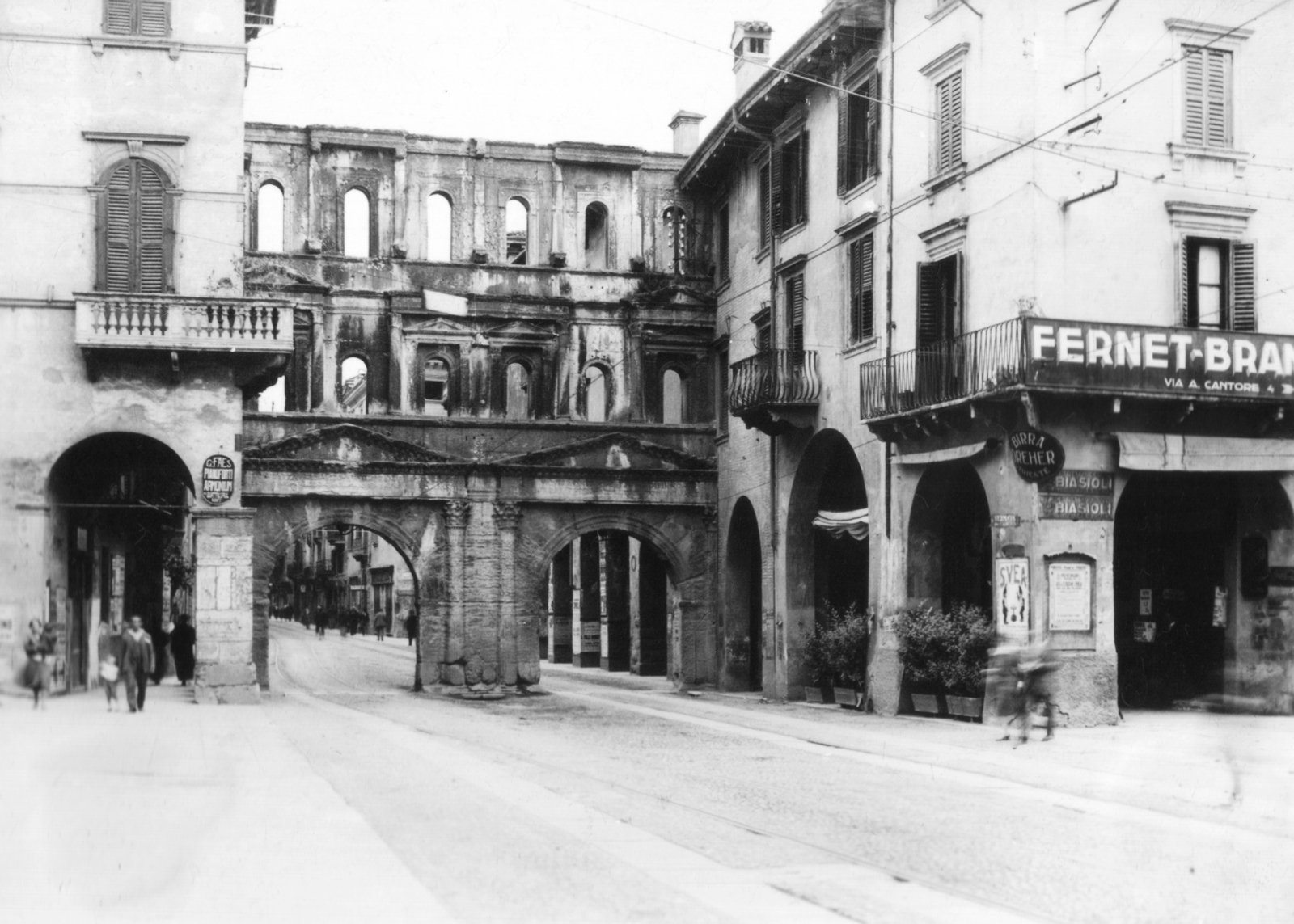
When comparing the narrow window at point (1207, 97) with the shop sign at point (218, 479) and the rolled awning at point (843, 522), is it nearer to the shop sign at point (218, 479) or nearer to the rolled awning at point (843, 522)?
the rolled awning at point (843, 522)

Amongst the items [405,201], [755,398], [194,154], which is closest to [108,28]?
[194,154]

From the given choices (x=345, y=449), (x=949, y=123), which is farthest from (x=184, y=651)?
(x=949, y=123)

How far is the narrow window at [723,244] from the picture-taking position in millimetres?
36188

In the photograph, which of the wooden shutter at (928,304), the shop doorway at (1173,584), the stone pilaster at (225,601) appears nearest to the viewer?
the shop doorway at (1173,584)

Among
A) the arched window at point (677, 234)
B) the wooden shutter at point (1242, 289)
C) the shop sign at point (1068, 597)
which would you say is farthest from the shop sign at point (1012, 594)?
the arched window at point (677, 234)

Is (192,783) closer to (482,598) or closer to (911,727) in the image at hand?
(911,727)

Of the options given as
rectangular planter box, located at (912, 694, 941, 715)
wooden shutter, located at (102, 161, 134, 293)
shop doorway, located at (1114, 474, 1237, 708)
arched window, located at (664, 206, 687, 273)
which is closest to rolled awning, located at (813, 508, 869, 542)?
rectangular planter box, located at (912, 694, 941, 715)

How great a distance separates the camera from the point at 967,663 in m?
23.5

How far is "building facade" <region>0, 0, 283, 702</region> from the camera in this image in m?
26.6

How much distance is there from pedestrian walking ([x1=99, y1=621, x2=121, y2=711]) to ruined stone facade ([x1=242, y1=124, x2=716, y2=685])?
25.3 feet

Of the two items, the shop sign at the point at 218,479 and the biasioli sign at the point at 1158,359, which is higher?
the biasioli sign at the point at 1158,359

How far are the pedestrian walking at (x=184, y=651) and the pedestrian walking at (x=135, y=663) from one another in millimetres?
5853

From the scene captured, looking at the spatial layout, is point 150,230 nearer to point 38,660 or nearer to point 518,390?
point 38,660

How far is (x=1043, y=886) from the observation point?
10.1 metres
